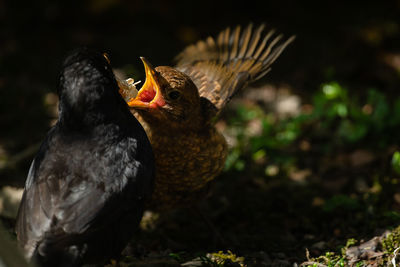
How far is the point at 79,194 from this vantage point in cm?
304

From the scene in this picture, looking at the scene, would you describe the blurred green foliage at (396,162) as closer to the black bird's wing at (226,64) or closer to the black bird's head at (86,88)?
the black bird's wing at (226,64)

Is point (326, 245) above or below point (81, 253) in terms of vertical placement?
below

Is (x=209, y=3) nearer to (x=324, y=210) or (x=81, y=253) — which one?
(x=324, y=210)

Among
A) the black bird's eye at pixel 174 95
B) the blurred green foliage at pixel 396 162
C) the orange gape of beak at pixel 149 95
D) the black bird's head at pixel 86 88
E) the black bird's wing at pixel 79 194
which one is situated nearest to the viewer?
the black bird's wing at pixel 79 194

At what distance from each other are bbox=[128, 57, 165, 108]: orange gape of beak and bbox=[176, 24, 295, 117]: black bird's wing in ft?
1.93

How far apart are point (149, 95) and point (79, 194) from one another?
3.39ft

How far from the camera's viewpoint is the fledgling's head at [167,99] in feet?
12.0

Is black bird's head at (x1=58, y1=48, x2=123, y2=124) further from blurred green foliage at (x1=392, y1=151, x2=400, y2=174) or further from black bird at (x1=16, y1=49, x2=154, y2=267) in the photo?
blurred green foliage at (x1=392, y1=151, x2=400, y2=174)

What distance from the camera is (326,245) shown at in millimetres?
3928

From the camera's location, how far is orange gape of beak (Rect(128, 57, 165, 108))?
359 cm

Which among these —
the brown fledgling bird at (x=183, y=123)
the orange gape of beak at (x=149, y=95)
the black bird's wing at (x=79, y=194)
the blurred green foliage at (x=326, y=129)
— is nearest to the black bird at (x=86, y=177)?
the black bird's wing at (x=79, y=194)

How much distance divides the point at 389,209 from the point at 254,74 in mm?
1526

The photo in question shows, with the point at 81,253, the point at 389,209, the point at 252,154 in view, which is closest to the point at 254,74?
the point at 252,154

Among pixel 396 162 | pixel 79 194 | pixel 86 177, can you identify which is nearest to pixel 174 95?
pixel 86 177
